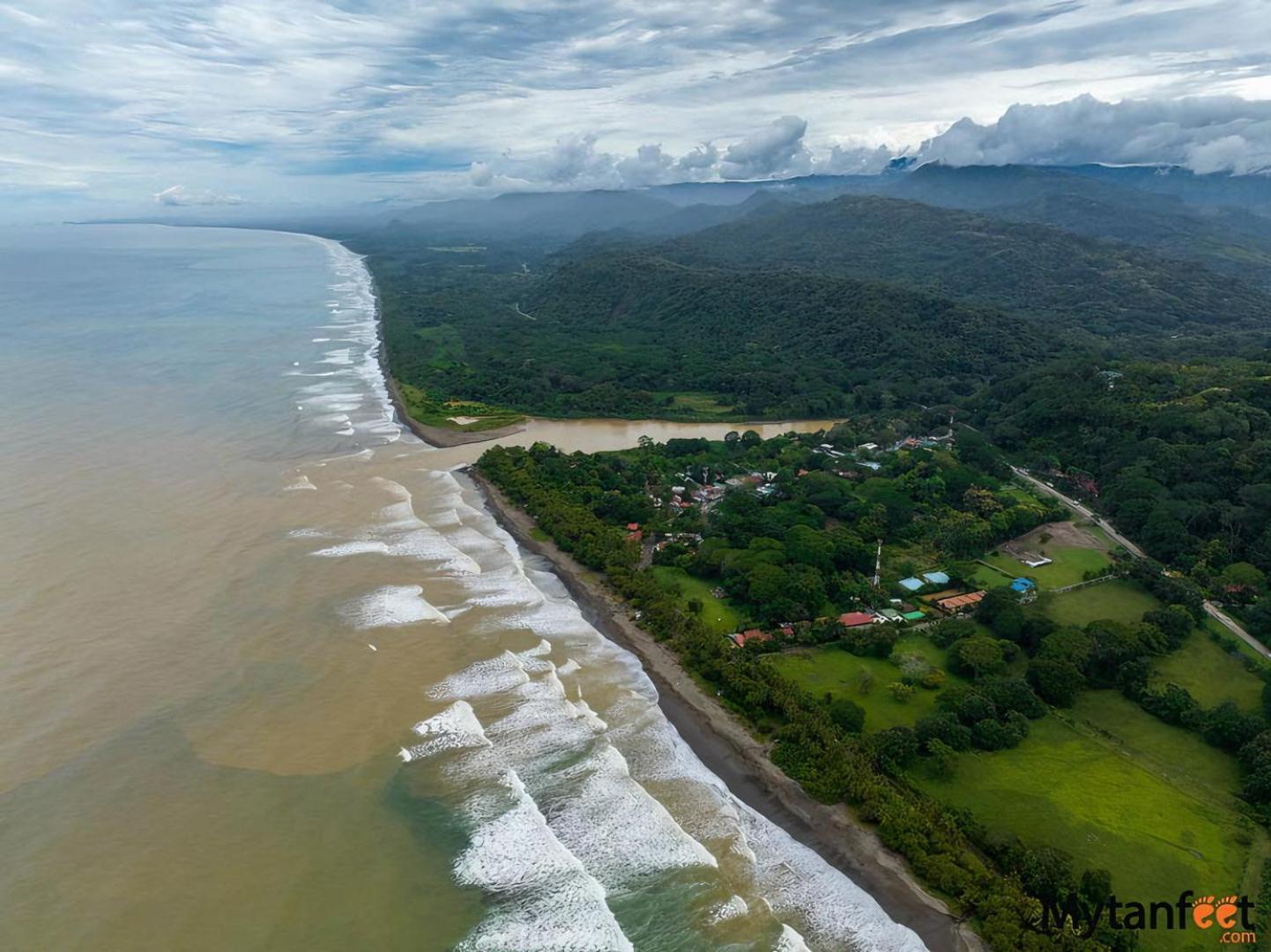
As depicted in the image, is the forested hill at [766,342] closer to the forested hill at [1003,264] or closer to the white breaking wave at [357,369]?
the white breaking wave at [357,369]

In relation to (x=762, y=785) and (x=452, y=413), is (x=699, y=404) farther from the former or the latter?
(x=762, y=785)

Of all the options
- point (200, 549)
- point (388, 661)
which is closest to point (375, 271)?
point (200, 549)

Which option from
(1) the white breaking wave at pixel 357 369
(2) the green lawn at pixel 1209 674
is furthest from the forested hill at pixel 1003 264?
(2) the green lawn at pixel 1209 674

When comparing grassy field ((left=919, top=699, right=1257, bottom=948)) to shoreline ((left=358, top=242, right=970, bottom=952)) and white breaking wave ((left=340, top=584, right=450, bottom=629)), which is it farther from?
white breaking wave ((left=340, top=584, right=450, bottom=629))

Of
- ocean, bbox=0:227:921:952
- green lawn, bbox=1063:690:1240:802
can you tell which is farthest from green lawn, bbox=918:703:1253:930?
ocean, bbox=0:227:921:952

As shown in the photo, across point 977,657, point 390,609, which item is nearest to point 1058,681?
point 977,657

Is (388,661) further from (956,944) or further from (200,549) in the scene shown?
(956,944)
